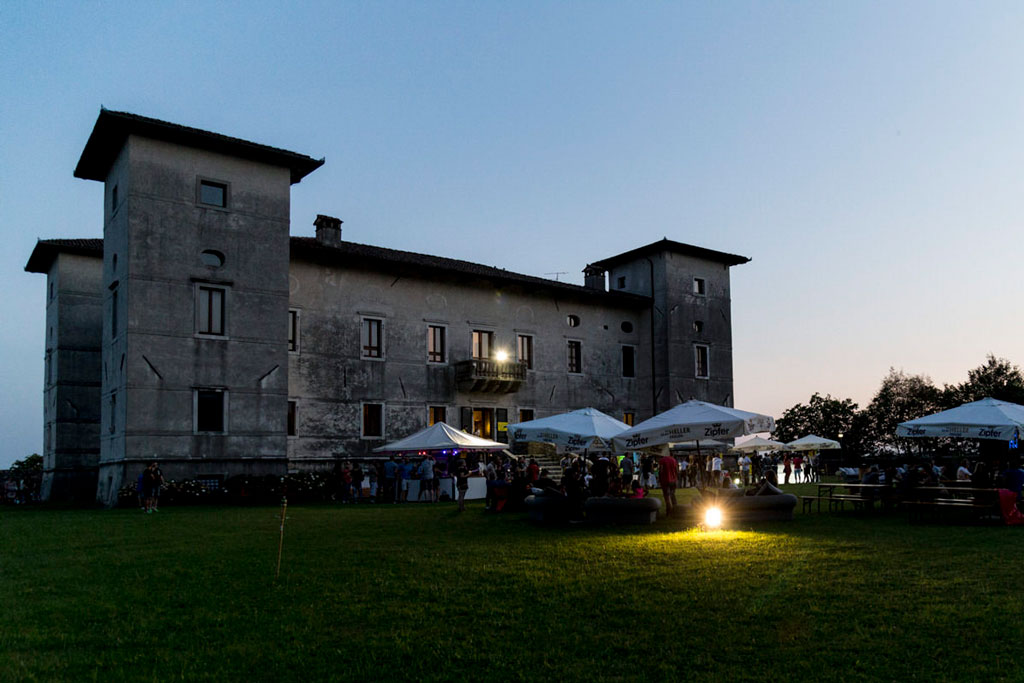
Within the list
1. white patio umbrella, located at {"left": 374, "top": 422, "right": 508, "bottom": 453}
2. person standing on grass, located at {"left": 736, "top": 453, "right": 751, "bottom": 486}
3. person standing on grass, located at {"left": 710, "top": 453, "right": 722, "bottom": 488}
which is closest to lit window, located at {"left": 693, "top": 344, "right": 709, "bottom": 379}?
person standing on grass, located at {"left": 710, "top": 453, "right": 722, "bottom": 488}

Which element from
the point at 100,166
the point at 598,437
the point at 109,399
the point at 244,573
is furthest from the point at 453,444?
the point at 100,166

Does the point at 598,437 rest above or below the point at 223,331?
below

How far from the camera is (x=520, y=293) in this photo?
36938 millimetres

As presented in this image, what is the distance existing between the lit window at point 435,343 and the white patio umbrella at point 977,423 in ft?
64.6

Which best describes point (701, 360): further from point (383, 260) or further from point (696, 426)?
point (696, 426)

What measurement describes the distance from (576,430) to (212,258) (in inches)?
570

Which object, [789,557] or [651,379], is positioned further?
[651,379]

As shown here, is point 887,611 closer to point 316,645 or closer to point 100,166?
point 316,645

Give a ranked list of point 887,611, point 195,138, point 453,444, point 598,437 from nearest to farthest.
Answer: point 887,611
point 598,437
point 453,444
point 195,138

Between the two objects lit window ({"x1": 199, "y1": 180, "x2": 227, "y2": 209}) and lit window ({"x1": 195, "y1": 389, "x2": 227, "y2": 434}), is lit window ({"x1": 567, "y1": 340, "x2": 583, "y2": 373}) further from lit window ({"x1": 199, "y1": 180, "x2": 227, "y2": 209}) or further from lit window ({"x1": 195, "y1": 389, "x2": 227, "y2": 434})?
lit window ({"x1": 199, "y1": 180, "x2": 227, "y2": 209})

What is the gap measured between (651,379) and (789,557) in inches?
1201

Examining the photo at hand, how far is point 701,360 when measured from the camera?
41.9m

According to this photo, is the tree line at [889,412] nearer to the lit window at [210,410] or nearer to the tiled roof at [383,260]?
the tiled roof at [383,260]

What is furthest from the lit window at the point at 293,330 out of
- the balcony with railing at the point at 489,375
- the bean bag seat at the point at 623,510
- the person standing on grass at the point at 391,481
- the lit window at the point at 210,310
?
the bean bag seat at the point at 623,510
